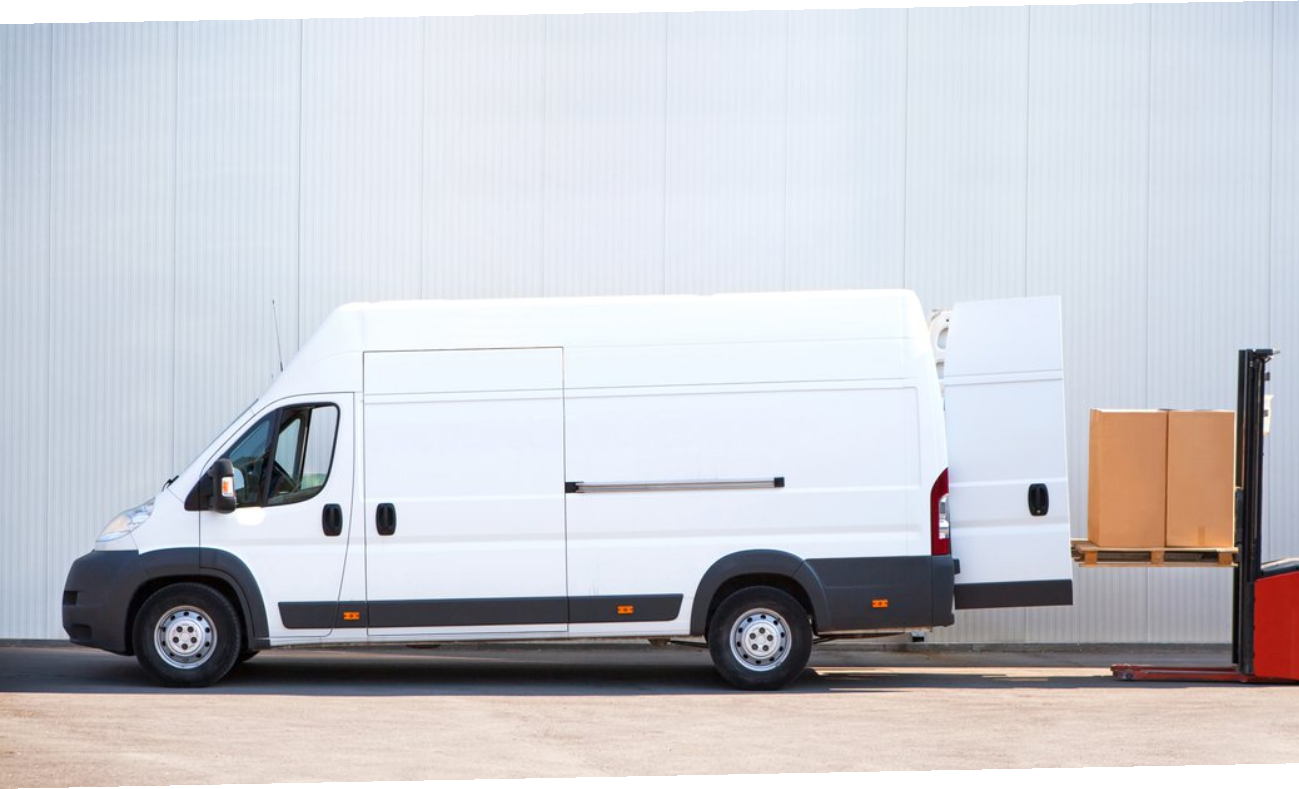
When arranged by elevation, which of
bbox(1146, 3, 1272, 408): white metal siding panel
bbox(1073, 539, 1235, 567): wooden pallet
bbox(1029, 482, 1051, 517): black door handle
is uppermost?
bbox(1146, 3, 1272, 408): white metal siding panel

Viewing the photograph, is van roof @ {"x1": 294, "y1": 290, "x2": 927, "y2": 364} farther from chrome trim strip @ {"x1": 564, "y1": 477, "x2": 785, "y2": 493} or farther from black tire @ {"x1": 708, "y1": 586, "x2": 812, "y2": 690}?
black tire @ {"x1": 708, "y1": 586, "x2": 812, "y2": 690}

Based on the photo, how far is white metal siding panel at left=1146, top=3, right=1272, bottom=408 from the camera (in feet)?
44.7

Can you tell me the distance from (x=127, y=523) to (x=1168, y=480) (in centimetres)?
760

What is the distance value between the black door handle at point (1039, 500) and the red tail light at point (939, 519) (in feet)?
2.12

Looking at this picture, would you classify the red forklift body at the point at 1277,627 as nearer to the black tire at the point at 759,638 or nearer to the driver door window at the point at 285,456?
the black tire at the point at 759,638

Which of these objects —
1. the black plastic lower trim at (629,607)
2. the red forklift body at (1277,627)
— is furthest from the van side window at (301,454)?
the red forklift body at (1277,627)

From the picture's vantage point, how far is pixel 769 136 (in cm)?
1378

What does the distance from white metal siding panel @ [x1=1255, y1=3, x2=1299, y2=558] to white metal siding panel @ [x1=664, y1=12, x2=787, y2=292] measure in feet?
14.9

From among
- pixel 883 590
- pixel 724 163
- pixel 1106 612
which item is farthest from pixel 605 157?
pixel 1106 612

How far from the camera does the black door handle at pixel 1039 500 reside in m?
10.5

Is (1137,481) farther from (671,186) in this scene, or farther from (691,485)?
(671,186)

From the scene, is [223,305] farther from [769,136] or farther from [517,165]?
[769,136]

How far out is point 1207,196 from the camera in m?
13.7

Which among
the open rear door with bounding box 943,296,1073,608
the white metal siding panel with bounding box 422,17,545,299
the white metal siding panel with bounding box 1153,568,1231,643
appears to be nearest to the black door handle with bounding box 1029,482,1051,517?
the open rear door with bounding box 943,296,1073,608
